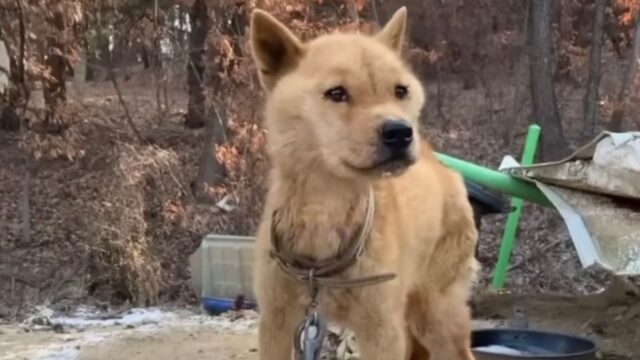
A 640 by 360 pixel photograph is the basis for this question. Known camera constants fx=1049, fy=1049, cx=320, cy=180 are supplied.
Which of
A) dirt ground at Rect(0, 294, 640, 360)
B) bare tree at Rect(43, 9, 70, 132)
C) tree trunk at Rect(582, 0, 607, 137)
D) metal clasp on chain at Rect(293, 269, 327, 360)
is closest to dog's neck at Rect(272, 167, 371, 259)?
metal clasp on chain at Rect(293, 269, 327, 360)

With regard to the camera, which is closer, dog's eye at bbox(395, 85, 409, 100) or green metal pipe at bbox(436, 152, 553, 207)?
dog's eye at bbox(395, 85, 409, 100)

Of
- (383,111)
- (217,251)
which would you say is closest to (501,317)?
(217,251)

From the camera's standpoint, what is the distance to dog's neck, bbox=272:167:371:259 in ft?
11.5

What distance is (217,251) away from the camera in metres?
8.66

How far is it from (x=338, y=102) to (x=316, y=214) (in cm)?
41

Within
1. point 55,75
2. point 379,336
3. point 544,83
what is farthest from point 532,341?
point 544,83

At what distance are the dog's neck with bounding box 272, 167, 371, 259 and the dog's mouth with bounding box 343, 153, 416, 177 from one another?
220mm

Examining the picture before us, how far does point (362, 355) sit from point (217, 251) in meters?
5.13

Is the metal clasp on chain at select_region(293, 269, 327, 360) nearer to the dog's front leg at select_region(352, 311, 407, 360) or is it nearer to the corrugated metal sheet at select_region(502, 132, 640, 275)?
the dog's front leg at select_region(352, 311, 407, 360)

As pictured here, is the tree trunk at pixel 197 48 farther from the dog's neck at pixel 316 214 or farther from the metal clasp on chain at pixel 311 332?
the metal clasp on chain at pixel 311 332

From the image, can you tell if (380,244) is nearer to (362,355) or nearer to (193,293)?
(362,355)

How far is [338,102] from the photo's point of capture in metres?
3.31

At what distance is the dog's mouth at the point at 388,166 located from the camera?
3195 mm

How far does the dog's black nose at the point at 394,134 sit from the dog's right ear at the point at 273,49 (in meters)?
0.54
